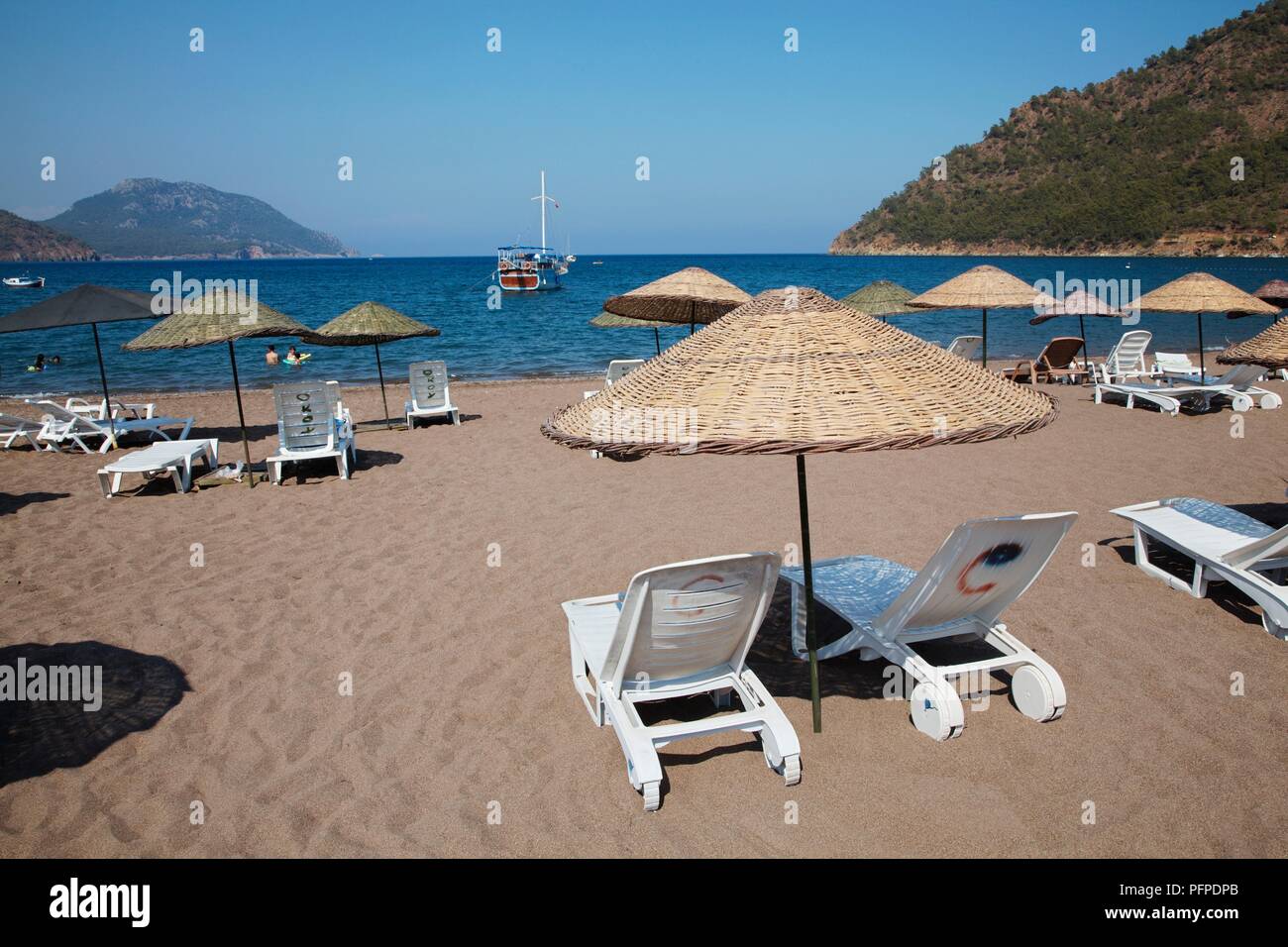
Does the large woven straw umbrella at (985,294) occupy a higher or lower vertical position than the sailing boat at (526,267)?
lower

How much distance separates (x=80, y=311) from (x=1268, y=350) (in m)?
11.8

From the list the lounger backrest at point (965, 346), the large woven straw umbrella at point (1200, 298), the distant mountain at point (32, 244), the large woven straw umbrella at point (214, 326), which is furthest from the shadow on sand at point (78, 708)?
the distant mountain at point (32, 244)

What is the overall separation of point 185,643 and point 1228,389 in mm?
13344

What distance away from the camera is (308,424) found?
28.1 feet

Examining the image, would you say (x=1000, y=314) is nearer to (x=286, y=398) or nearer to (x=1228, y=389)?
(x=1228, y=389)

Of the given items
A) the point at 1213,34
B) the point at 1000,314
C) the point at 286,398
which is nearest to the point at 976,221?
the point at 1213,34

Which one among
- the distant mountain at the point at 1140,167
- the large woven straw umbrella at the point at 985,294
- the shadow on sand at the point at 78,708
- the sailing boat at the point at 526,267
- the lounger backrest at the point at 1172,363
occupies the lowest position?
the shadow on sand at the point at 78,708

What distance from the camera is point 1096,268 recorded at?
70250mm

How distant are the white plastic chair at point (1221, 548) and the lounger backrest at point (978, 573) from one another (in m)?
1.70

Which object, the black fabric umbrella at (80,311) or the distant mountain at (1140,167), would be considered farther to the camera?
the distant mountain at (1140,167)

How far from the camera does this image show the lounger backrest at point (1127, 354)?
41.9 feet

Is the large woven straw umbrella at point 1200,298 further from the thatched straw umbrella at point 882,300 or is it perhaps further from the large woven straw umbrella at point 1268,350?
the large woven straw umbrella at point 1268,350

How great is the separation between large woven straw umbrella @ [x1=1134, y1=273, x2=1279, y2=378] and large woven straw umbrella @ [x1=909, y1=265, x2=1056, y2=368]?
4.45ft

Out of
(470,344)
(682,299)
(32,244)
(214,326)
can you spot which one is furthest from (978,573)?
(32,244)
